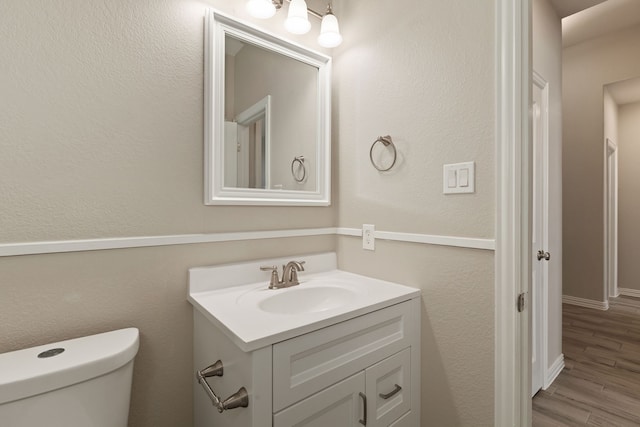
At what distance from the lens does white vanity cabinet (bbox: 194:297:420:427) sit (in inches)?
31.8

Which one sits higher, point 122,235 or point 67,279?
point 122,235

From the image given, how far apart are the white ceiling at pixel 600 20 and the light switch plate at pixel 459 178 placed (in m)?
2.47

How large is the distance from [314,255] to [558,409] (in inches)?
63.9

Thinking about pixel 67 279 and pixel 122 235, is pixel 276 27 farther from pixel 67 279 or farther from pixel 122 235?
pixel 67 279

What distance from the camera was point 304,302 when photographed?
4.34 ft

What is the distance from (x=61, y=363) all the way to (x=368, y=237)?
3.82ft

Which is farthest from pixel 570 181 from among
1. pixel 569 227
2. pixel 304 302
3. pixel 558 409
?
pixel 304 302

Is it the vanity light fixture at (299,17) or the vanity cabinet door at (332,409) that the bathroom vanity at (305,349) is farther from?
the vanity light fixture at (299,17)

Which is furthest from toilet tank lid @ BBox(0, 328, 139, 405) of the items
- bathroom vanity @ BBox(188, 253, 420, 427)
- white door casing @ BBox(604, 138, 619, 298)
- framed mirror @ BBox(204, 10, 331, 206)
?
white door casing @ BBox(604, 138, 619, 298)

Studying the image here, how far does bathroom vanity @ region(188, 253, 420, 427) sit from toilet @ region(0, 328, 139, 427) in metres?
0.24

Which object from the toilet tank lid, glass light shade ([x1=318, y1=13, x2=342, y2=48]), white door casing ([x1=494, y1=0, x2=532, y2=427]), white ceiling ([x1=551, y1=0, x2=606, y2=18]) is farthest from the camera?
white ceiling ([x1=551, y1=0, x2=606, y2=18])

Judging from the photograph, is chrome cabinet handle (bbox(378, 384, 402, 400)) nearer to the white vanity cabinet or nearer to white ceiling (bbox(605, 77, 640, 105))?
the white vanity cabinet

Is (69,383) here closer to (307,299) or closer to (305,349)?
(305,349)

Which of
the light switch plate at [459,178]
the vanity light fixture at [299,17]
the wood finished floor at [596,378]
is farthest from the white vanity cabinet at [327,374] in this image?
the vanity light fixture at [299,17]
